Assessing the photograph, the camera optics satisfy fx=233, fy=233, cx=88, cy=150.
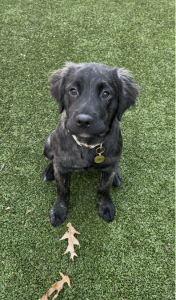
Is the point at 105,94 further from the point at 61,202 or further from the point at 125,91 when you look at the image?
the point at 61,202

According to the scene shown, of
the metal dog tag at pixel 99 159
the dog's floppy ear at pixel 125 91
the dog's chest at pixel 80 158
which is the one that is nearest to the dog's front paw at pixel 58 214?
the dog's chest at pixel 80 158

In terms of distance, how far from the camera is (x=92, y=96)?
2027mm

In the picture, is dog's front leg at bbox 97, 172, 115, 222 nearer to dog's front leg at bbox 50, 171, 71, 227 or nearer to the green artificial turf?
the green artificial turf

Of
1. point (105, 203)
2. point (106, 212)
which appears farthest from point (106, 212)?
point (105, 203)

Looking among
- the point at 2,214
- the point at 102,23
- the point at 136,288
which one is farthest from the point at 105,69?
the point at 102,23

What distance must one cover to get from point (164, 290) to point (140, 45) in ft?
14.5

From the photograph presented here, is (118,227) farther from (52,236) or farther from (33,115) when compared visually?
(33,115)

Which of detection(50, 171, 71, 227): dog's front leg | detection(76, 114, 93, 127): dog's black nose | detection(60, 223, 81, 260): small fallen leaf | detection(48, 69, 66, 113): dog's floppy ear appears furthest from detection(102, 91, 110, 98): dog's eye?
detection(60, 223, 81, 260): small fallen leaf

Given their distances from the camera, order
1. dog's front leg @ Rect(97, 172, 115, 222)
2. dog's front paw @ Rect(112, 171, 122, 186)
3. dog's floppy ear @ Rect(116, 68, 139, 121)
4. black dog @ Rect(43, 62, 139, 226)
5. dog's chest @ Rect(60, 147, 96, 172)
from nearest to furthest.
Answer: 1. black dog @ Rect(43, 62, 139, 226)
2. dog's floppy ear @ Rect(116, 68, 139, 121)
3. dog's chest @ Rect(60, 147, 96, 172)
4. dog's front leg @ Rect(97, 172, 115, 222)
5. dog's front paw @ Rect(112, 171, 122, 186)

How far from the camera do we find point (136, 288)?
8.29 feet

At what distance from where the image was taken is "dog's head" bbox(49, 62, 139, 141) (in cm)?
194

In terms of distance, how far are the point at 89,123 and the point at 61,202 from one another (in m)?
1.40

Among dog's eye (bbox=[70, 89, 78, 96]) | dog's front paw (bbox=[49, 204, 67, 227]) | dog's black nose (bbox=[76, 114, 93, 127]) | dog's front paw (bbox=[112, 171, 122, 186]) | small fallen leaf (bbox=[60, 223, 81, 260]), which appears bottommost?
small fallen leaf (bbox=[60, 223, 81, 260])

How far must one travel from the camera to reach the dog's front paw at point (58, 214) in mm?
2855
